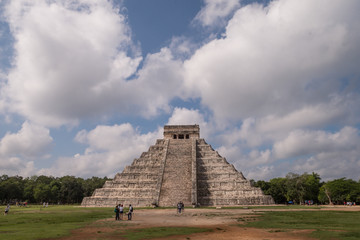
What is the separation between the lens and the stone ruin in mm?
28062

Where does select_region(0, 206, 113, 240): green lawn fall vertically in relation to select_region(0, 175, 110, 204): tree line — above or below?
below

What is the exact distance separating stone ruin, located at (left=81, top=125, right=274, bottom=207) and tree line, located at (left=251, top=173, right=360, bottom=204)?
2328 centimetres

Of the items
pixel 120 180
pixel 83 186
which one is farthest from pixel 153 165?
pixel 83 186

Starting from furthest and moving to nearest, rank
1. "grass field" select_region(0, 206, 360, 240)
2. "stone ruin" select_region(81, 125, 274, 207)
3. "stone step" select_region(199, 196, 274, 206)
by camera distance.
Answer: "stone ruin" select_region(81, 125, 274, 207) → "stone step" select_region(199, 196, 274, 206) → "grass field" select_region(0, 206, 360, 240)

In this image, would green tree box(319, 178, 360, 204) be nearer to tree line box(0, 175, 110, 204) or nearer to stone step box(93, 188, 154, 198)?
stone step box(93, 188, 154, 198)

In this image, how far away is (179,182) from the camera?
1182 inches

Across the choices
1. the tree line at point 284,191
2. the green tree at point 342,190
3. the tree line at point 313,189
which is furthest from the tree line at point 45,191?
the green tree at point 342,190

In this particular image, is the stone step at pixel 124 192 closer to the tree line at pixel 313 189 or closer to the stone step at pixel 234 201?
the stone step at pixel 234 201

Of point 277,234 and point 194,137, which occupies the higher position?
point 194,137

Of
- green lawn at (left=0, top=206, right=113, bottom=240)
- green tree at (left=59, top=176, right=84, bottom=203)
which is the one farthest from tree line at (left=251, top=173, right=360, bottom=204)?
green lawn at (left=0, top=206, right=113, bottom=240)

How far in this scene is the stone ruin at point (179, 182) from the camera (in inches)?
1105

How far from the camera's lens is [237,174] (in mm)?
31953

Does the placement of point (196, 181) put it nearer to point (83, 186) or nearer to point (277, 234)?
point (277, 234)

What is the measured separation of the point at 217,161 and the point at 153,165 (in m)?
8.60
